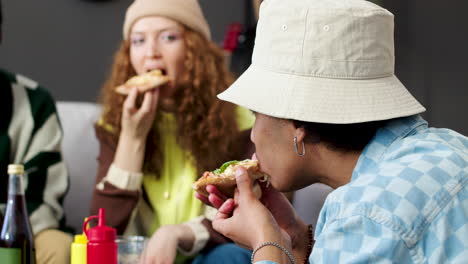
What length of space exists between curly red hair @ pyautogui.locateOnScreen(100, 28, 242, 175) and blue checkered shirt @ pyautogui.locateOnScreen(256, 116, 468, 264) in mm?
1299

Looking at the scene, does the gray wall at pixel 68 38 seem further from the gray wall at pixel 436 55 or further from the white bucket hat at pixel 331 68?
the white bucket hat at pixel 331 68

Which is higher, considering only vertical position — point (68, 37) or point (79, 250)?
point (68, 37)

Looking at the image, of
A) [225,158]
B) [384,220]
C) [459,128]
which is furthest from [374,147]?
[459,128]

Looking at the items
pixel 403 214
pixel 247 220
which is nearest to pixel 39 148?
pixel 247 220

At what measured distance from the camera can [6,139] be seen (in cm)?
256

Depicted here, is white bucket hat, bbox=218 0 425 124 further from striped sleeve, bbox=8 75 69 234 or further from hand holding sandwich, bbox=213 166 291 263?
striped sleeve, bbox=8 75 69 234

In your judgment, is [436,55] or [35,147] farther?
[436,55]

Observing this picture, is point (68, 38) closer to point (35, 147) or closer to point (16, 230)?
point (35, 147)

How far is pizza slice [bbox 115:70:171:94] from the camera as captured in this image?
7.93 feet

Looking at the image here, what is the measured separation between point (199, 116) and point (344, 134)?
129 centimetres

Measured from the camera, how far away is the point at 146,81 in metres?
2.43

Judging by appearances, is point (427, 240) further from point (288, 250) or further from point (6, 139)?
point (6, 139)

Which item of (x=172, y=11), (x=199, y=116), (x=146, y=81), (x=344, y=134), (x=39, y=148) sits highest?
(x=172, y=11)

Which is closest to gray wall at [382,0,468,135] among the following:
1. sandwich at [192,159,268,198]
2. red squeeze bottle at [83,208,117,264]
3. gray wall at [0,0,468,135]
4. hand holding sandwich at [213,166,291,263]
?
gray wall at [0,0,468,135]
